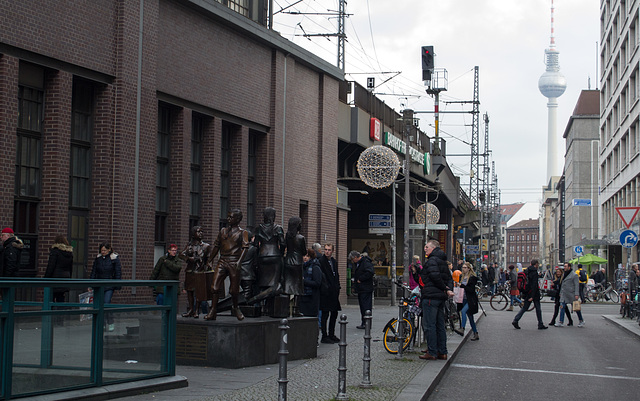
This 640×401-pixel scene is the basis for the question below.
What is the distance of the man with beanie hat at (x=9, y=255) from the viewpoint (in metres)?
14.0

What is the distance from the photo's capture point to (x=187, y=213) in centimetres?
2119

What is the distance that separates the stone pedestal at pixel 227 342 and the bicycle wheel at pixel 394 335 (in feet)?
7.75

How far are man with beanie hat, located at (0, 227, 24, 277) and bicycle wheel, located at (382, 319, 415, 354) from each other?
620 centimetres

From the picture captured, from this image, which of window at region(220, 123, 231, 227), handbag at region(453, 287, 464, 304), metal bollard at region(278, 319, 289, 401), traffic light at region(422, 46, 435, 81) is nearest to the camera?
metal bollard at region(278, 319, 289, 401)

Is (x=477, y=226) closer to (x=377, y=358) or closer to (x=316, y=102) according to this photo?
(x=316, y=102)

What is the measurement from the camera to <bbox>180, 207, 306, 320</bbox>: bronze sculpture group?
467 inches

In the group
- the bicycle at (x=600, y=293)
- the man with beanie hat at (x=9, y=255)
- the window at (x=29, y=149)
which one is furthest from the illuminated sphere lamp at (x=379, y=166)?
the bicycle at (x=600, y=293)

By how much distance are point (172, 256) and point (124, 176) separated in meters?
3.13

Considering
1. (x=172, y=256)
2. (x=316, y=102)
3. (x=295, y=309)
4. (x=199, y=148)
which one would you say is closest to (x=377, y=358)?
(x=295, y=309)

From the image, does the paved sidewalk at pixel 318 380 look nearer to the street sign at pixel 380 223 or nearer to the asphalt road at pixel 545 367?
the asphalt road at pixel 545 367

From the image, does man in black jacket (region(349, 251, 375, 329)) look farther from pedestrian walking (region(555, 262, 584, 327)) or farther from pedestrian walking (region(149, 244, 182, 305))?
pedestrian walking (region(555, 262, 584, 327))

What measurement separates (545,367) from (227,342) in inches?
206

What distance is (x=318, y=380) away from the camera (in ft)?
34.0

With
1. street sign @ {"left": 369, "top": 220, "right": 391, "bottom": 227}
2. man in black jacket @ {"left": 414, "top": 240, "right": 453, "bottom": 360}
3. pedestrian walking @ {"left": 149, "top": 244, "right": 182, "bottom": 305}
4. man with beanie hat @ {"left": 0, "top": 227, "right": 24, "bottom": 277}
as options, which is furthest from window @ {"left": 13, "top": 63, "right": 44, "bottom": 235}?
street sign @ {"left": 369, "top": 220, "right": 391, "bottom": 227}
